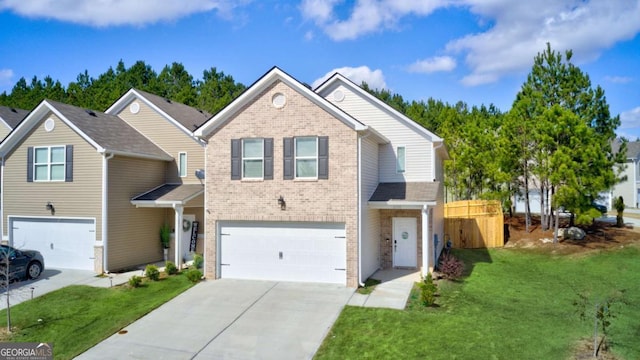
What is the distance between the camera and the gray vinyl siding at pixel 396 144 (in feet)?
59.1

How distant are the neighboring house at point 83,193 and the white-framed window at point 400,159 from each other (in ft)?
28.8

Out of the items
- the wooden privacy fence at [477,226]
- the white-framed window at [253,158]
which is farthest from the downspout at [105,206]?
the wooden privacy fence at [477,226]

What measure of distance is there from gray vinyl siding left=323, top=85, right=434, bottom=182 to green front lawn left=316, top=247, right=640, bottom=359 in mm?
4627

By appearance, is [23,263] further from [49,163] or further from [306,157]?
[306,157]

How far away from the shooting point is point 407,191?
16891 millimetres

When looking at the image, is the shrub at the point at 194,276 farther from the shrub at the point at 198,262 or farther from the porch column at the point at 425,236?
the porch column at the point at 425,236

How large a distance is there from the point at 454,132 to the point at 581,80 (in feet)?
30.8

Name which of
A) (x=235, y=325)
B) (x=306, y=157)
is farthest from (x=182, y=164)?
(x=235, y=325)

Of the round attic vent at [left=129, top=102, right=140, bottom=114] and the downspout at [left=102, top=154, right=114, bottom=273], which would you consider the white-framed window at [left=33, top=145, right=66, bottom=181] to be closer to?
the downspout at [left=102, top=154, right=114, bottom=273]

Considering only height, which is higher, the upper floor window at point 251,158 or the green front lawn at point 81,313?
the upper floor window at point 251,158

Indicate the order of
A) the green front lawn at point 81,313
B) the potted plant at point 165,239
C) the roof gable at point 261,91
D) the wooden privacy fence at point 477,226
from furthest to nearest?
the wooden privacy fence at point 477,226 → the potted plant at point 165,239 → the roof gable at point 261,91 → the green front lawn at point 81,313

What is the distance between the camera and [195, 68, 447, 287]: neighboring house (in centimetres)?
Result: 1494

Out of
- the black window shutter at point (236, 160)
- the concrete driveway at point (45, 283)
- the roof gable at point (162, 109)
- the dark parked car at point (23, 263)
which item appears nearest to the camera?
the concrete driveway at point (45, 283)

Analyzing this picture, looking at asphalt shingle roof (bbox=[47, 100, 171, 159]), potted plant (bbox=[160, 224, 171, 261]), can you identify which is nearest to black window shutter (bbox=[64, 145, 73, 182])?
asphalt shingle roof (bbox=[47, 100, 171, 159])
